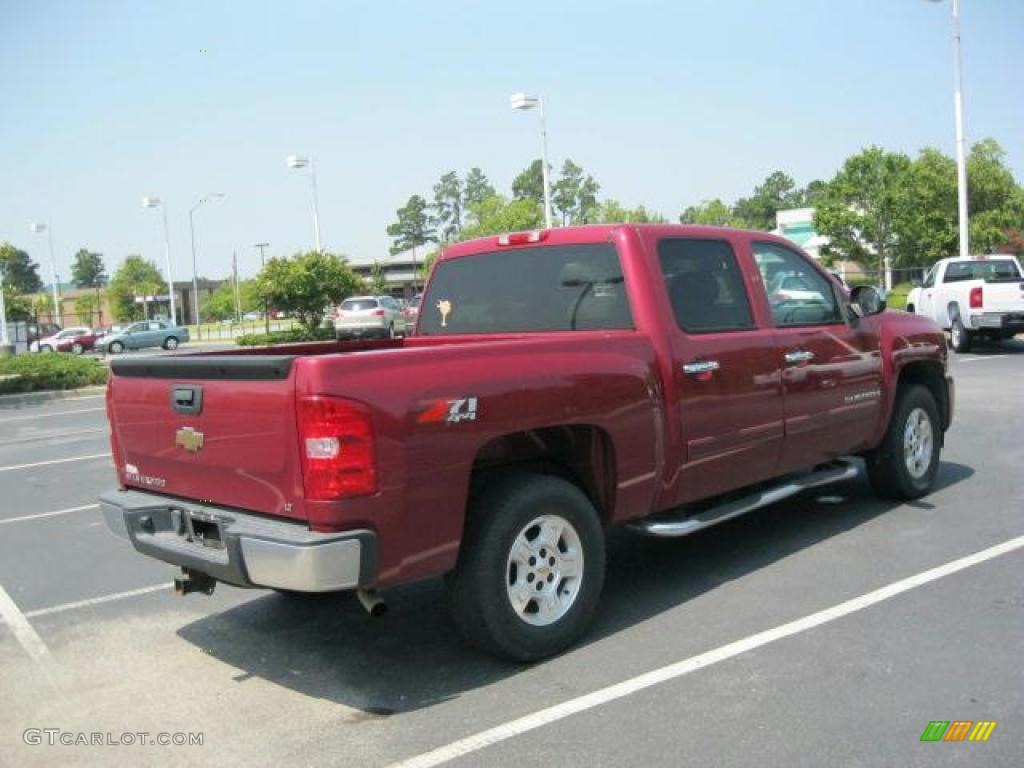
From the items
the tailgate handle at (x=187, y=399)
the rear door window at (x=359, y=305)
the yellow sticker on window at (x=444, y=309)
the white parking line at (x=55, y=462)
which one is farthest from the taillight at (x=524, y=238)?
the rear door window at (x=359, y=305)

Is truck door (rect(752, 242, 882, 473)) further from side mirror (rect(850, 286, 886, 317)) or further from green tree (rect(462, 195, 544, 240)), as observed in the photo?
green tree (rect(462, 195, 544, 240))

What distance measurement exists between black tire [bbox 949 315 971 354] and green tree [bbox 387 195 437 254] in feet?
404

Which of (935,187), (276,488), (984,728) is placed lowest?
(984,728)

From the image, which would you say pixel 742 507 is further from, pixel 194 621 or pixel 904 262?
pixel 904 262

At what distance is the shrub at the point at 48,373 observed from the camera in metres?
20.7

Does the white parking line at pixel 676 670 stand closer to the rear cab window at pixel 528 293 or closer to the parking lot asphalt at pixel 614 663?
the parking lot asphalt at pixel 614 663

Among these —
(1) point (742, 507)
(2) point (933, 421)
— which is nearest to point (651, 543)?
(1) point (742, 507)

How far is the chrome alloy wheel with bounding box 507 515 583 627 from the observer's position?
13.6ft

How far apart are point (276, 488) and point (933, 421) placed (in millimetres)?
5181

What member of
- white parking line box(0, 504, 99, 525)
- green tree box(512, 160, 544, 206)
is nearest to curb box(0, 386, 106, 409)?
white parking line box(0, 504, 99, 525)

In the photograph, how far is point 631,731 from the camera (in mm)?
3535

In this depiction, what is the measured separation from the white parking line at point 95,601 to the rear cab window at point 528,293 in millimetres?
2245

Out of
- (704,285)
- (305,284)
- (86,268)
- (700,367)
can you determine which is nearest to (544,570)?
(700,367)

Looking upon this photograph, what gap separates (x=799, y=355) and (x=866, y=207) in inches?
1812
